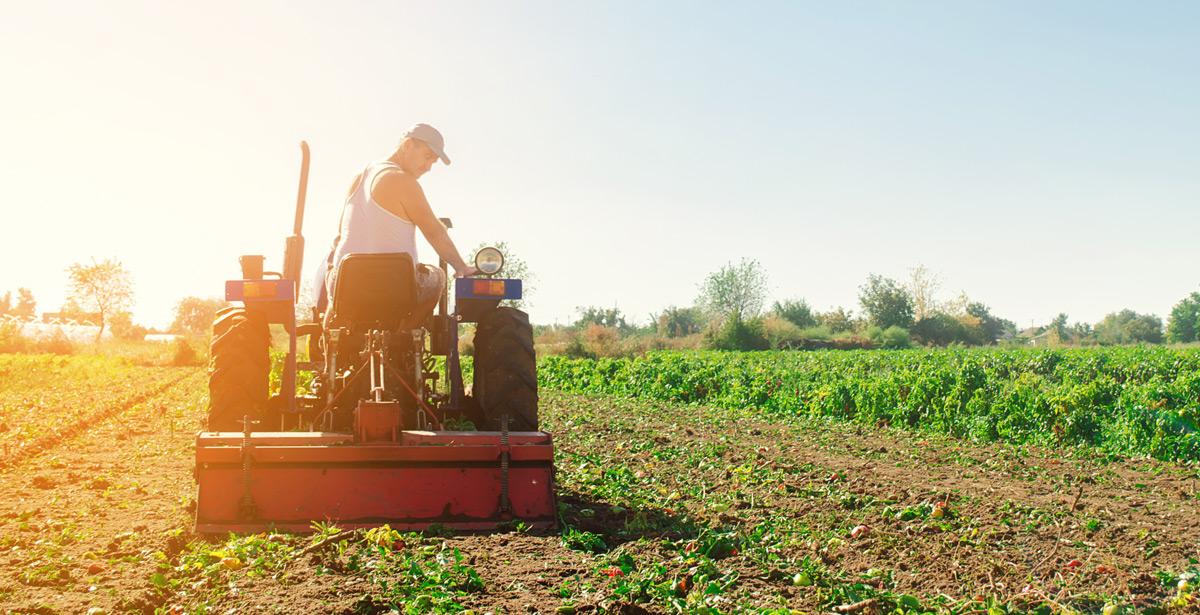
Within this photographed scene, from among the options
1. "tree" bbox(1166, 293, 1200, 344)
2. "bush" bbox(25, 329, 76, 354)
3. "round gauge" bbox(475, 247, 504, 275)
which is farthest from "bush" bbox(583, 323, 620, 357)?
"tree" bbox(1166, 293, 1200, 344)

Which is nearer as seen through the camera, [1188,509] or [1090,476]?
[1188,509]

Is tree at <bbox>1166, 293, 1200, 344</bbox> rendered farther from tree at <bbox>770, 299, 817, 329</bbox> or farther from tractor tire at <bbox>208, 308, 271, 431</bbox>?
tractor tire at <bbox>208, 308, 271, 431</bbox>

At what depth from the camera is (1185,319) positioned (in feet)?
333

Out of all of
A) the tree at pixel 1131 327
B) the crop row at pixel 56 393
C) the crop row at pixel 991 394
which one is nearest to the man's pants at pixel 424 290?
the crop row at pixel 56 393

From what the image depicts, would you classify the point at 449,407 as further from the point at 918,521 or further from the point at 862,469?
the point at 862,469

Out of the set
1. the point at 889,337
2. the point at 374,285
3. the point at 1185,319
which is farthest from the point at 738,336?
the point at 1185,319

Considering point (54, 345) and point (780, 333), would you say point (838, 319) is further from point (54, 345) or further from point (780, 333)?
point (54, 345)

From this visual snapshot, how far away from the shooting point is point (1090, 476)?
8.48 metres

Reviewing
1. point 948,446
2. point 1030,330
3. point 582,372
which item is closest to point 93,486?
point 948,446

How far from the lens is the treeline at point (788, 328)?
147 feet

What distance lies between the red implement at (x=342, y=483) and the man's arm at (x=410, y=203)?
3.91 feet

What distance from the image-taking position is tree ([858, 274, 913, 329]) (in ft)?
214

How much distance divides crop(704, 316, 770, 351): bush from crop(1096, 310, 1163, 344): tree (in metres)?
55.7

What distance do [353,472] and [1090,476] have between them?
6830 millimetres
